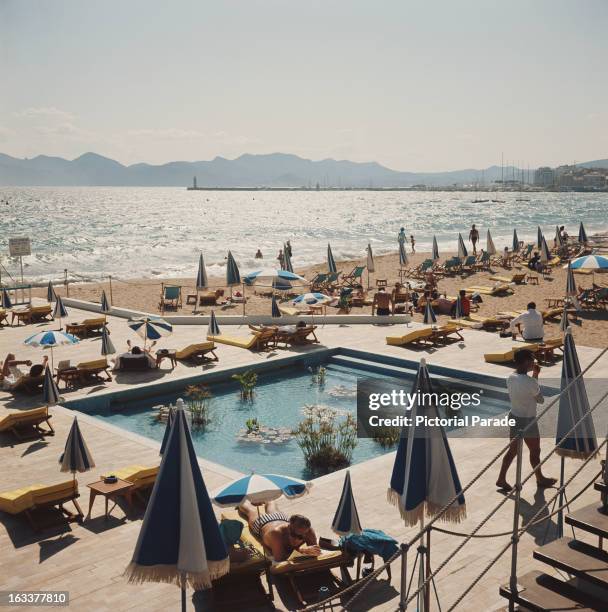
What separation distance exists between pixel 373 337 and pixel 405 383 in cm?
347

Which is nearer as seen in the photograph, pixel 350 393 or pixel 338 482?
pixel 338 482

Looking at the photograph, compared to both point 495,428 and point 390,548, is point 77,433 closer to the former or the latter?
point 390,548

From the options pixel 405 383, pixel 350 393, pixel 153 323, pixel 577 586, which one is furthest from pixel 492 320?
pixel 577 586

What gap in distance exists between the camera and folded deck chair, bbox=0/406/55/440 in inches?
421

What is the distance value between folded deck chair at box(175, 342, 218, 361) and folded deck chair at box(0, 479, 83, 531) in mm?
7689

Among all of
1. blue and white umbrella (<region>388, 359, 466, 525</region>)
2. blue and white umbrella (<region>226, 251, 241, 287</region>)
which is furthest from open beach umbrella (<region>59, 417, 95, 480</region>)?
blue and white umbrella (<region>226, 251, 241, 287</region>)

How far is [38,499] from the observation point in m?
7.78

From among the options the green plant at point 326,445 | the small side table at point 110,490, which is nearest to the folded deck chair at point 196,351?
the green plant at point 326,445

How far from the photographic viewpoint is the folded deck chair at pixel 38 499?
7.75 metres

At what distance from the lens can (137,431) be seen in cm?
1195

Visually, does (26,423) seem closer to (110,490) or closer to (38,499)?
(38,499)

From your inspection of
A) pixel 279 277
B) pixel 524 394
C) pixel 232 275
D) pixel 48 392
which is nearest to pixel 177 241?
pixel 232 275

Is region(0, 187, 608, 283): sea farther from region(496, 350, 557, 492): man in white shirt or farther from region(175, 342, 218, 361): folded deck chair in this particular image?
region(496, 350, 557, 492): man in white shirt

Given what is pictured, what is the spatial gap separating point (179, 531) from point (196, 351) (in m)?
10.6
